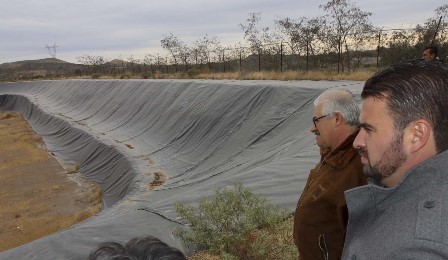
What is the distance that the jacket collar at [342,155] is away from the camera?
89.7 inches

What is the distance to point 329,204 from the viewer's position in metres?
2.29

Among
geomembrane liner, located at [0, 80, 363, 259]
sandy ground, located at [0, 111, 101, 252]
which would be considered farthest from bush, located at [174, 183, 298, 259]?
sandy ground, located at [0, 111, 101, 252]

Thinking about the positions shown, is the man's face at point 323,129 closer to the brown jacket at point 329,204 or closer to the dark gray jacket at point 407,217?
the brown jacket at point 329,204

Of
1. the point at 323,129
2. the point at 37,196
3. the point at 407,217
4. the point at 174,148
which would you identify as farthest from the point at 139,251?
the point at 37,196

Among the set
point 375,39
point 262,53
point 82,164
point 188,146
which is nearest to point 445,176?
point 188,146

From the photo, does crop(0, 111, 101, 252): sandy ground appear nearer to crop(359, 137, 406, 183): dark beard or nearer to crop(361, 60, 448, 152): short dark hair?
crop(359, 137, 406, 183): dark beard

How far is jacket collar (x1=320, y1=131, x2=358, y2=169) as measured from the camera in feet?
7.48

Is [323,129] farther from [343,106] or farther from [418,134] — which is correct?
[418,134]

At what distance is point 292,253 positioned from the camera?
3.32 meters

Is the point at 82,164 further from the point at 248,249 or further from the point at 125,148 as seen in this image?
the point at 248,249

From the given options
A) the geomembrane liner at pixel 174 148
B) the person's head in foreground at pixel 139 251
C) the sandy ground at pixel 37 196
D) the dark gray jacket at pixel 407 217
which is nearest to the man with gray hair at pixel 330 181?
the dark gray jacket at pixel 407 217

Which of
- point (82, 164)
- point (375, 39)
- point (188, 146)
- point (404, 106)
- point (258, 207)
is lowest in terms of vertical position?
point (82, 164)

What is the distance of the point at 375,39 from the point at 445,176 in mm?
22744

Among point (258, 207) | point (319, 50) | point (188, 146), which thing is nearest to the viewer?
point (258, 207)
